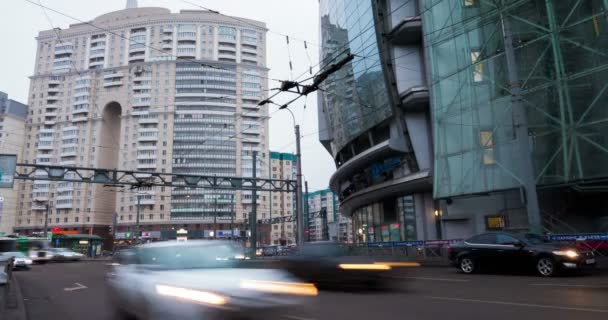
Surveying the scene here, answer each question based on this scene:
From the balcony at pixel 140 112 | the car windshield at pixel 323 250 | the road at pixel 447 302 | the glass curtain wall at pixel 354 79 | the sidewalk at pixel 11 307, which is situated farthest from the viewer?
the balcony at pixel 140 112

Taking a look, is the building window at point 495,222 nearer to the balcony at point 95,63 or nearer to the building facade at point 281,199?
the building facade at point 281,199

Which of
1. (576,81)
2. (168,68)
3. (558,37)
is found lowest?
(576,81)

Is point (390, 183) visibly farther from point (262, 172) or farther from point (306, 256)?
point (262, 172)

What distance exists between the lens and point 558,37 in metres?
19.4

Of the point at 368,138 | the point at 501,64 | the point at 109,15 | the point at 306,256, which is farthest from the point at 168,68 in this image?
the point at 306,256

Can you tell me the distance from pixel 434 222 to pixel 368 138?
34.7 feet

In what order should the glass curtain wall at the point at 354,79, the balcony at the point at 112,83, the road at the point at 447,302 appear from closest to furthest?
the road at the point at 447,302 < the glass curtain wall at the point at 354,79 < the balcony at the point at 112,83

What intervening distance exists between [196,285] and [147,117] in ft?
359

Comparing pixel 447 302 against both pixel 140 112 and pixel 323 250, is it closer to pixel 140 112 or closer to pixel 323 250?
pixel 323 250

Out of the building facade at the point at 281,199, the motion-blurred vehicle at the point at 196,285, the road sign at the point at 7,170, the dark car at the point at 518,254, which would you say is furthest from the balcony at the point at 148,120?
the motion-blurred vehicle at the point at 196,285

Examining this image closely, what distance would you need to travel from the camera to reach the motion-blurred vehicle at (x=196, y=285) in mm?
5043

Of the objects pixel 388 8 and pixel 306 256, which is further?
pixel 388 8

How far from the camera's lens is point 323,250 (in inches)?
466

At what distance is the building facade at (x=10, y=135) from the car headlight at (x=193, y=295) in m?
124
